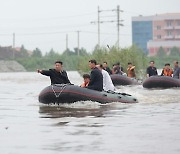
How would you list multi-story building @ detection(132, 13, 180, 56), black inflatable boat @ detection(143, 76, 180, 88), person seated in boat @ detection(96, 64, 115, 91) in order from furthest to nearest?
multi-story building @ detection(132, 13, 180, 56), black inflatable boat @ detection(143, 76, 180, 88), person seated in boat @ detection(96, 64, 115, 91)

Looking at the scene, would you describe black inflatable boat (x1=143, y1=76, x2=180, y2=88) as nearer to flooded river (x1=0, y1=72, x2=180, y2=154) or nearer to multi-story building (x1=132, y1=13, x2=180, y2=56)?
→ flooded river (x1=0, y1=72, x2=180, y2=154)

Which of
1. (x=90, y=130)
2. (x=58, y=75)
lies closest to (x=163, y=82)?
(x=58, y=75)

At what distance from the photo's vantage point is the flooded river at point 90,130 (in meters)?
9.31

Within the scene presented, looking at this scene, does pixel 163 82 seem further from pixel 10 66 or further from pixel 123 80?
pixel 10 66

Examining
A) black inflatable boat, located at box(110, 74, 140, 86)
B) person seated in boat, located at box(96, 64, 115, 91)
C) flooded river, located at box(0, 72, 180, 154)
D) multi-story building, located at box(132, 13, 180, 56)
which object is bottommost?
flooded river, located at box(0, 72, 180, 154)

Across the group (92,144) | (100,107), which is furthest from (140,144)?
(100,107)

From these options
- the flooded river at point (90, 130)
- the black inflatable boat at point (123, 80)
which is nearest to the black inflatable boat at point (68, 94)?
the flooded river at point (90, 130)

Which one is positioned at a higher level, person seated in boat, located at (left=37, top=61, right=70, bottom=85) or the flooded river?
person seated in boat, located at (left=37, top=61, right=70, bottom=85)

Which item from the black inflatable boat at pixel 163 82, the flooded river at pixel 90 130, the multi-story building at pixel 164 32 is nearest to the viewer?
the flooded river at pixel 90 130

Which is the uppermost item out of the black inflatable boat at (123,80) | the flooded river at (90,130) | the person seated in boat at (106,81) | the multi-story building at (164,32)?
the multi-story building at (164,32)

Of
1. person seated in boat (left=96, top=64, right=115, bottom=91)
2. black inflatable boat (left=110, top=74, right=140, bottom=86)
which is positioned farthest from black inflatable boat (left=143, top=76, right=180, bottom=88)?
person seated in boat (left=96, top=64, right=115, bottom=91)

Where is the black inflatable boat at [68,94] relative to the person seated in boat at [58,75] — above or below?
below

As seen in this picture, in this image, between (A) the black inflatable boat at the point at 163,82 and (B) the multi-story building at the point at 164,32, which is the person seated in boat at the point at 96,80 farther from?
(B) the multi-story building at the point at 164,32

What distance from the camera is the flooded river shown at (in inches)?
367
